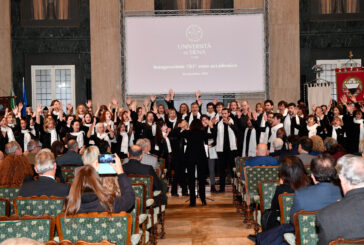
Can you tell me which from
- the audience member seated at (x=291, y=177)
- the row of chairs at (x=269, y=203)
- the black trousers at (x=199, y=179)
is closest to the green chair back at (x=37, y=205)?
the row of chairs at (x=269, y=203)

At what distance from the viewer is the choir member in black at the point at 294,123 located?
1103 cm

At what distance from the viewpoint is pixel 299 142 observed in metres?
7.12

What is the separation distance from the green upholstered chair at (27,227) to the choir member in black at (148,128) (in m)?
7.21

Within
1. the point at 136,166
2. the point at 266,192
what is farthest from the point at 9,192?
the point at 266,192

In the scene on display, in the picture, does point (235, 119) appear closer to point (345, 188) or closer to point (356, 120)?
point (356, 120)

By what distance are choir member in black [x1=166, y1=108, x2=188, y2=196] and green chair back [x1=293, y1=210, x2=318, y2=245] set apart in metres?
6.25

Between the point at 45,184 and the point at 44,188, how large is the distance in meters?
0.04

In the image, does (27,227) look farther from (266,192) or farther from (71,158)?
(71,158)

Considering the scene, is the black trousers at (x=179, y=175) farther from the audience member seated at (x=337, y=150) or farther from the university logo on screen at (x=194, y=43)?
the university logo on screen at (x=194, y=43)

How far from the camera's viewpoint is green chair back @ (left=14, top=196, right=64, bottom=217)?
4.34 metres

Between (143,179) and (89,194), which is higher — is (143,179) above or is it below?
below

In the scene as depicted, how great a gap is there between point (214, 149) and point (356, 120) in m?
3.35

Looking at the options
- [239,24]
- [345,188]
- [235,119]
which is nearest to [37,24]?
[239,24]

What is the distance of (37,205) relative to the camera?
436cm
